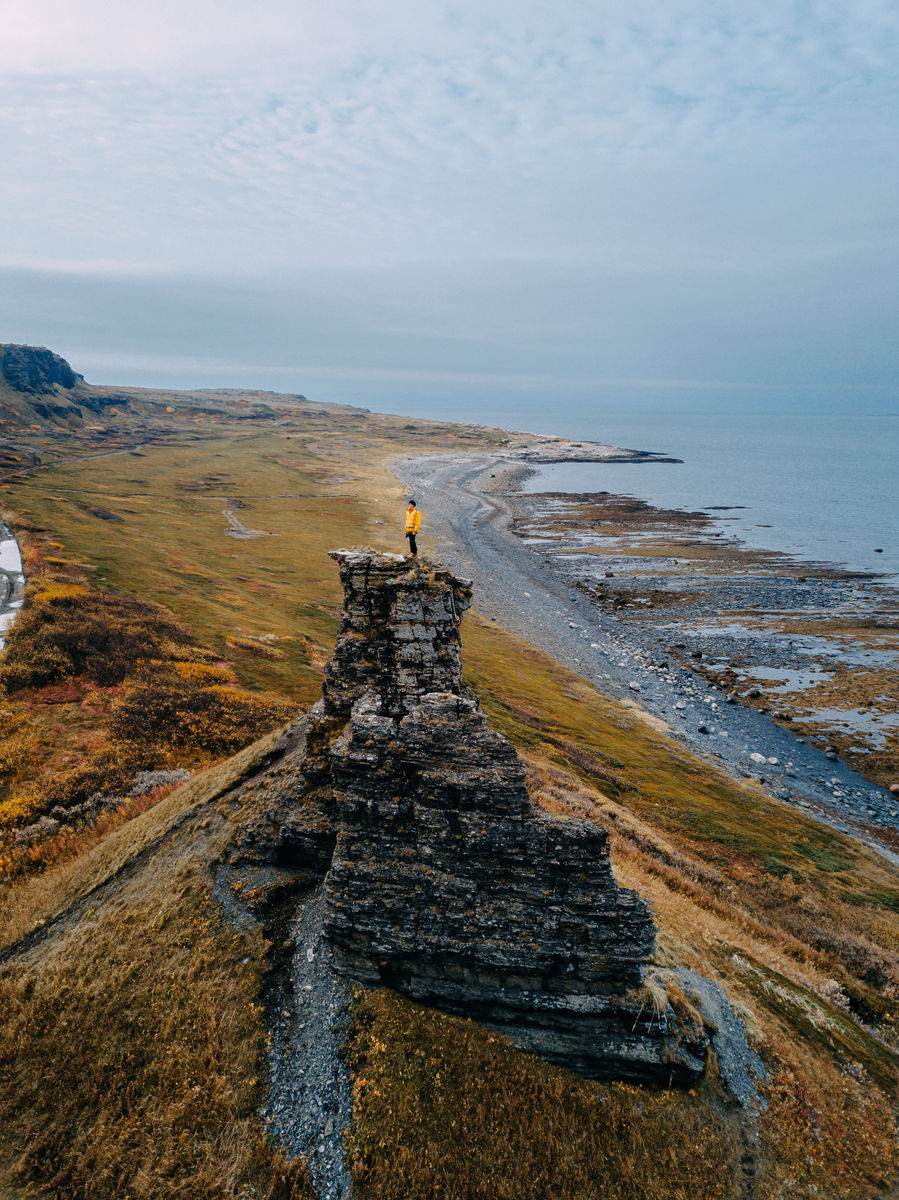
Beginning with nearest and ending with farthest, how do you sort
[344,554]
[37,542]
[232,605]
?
[344,554] < [232,605] < [37,542]

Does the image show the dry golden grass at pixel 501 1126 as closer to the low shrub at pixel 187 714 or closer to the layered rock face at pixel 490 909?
the layered rock face at pixel 490 909

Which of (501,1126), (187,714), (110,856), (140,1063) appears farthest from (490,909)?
(187,714)

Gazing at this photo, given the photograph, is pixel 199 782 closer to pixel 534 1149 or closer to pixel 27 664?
pixel 534 1149

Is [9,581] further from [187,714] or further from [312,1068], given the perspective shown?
[312,1068]

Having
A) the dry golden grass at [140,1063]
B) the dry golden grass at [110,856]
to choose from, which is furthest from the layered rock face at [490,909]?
the dry golden grass at [110,856]

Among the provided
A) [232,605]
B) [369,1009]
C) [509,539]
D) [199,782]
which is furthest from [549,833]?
[509,539]

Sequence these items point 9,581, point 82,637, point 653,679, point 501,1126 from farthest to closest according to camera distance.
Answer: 1. point 653,679
2. point 9,581
3. point 82,637
4. point 501,1126

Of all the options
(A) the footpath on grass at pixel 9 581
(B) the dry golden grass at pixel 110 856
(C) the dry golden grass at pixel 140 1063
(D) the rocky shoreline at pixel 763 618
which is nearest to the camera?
(C) the dry golden grass at pixel 140 1063
